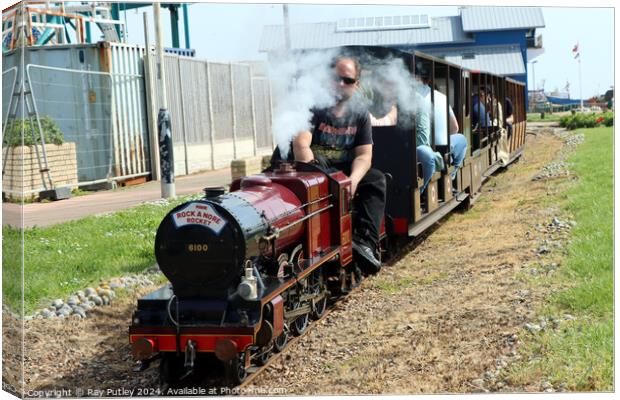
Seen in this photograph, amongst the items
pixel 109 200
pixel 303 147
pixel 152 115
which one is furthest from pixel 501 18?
pixel 152 115

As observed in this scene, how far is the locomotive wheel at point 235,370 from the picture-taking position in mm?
5250

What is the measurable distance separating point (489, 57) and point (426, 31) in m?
2.83

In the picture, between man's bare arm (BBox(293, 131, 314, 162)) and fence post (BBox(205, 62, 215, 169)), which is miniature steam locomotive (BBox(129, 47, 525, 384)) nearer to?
man's bare arm (BBox(293, 131, 314, 162))

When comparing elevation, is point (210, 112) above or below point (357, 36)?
below

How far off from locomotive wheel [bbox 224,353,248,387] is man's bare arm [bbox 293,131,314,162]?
2.29 m

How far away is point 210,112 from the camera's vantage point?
1545 centimetres

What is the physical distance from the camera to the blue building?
626 centimetres

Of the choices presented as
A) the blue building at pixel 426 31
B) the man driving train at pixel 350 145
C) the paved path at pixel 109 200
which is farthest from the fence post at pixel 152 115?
the man driving train at pixel 350 145

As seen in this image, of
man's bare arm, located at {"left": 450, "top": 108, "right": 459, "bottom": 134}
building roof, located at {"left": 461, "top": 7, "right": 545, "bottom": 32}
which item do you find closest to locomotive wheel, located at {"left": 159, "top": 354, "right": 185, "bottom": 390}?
building roof, located at {"left": 461, "top": 7, "right": 545, "bottom": 32}

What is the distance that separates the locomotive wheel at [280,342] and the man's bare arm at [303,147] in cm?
173

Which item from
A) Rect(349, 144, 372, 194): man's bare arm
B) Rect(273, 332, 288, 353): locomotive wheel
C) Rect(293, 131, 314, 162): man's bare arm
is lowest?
Rect(273, 332, 288, 353): locomotive wheel

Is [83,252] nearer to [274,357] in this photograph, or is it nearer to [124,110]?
[274,357]

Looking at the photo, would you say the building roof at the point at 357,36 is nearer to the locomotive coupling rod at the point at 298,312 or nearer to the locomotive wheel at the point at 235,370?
the locomotive coupling rod at the point at 298,312

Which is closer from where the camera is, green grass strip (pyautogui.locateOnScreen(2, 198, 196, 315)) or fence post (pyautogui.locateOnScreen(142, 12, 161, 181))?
green grass strip (pyautogui.locateOnScreen(2, 198, 196, 315))
